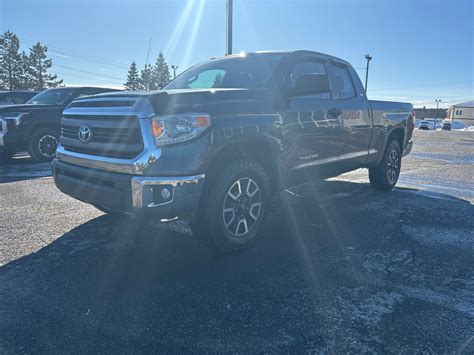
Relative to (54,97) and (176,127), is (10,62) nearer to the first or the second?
(54,97)

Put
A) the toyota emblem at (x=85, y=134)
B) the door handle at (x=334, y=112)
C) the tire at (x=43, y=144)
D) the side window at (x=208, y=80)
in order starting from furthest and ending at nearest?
1. the tire at (x=43, y=144)
2. the door handle at (x=334, y=112)
3. the side window at (x=208, y=80)
4. the toyota emblem at (x=85, y=134)

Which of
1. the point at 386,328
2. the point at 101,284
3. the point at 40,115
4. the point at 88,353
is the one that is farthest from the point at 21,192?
the point at 386,328

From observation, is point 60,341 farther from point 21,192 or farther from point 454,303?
point 21,192

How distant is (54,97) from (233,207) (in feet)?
24.6

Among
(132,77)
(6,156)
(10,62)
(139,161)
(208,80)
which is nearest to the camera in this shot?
(139,161)

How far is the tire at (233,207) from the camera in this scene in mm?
3154

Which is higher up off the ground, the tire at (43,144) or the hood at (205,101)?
the hood at (205,101)

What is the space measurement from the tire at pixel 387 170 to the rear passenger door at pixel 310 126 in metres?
1.75

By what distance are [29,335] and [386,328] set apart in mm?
2178

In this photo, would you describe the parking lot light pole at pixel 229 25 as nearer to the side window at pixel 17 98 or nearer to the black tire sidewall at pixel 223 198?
the side window at pixel 17 98

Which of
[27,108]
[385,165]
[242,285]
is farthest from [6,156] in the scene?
[385,165]

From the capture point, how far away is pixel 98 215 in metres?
4.60

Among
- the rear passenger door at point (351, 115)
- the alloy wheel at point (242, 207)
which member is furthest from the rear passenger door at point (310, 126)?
the alloy wheel at point (242, 207)

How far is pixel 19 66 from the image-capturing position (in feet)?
205
